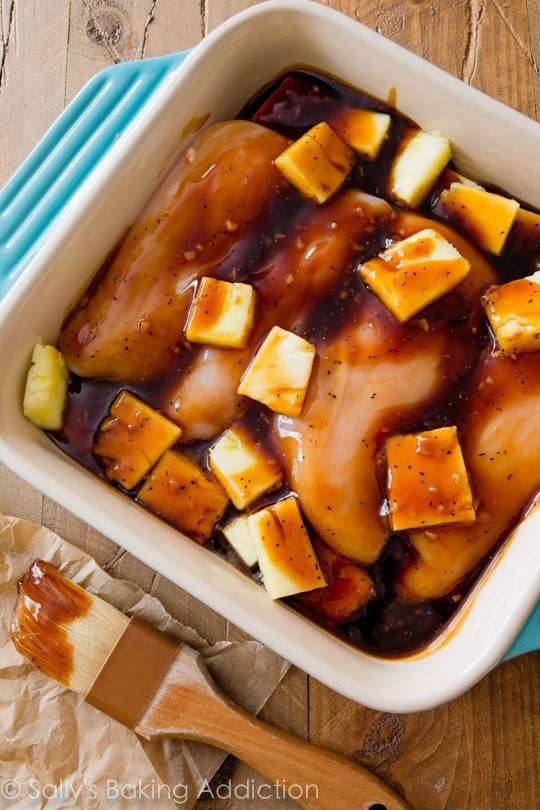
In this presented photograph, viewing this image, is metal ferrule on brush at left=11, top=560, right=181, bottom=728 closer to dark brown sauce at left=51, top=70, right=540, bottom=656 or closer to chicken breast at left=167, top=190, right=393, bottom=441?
dark brown sauce at left=51, top=70, right=540, bottom=656

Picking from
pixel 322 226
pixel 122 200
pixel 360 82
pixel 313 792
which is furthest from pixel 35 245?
pixel 313 792

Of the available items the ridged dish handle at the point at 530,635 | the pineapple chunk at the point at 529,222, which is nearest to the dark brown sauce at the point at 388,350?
the pineapple chunk at the point at 529,222

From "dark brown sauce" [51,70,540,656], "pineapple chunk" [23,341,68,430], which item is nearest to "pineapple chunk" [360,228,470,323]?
"dark brown sauce" [51,70,540,656]

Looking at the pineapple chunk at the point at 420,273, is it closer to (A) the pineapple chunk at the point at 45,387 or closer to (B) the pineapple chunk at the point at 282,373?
(B) the pineapple chunk at the point at 282,373

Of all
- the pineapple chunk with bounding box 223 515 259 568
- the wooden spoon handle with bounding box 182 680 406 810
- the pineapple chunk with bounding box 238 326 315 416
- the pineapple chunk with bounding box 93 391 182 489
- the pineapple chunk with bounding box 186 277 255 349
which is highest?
the pineapple chunk with bounding box 186 277 255 349

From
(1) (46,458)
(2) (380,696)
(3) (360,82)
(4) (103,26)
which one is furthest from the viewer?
(4) (103,26)

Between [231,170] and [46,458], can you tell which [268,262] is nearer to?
[231,170]
